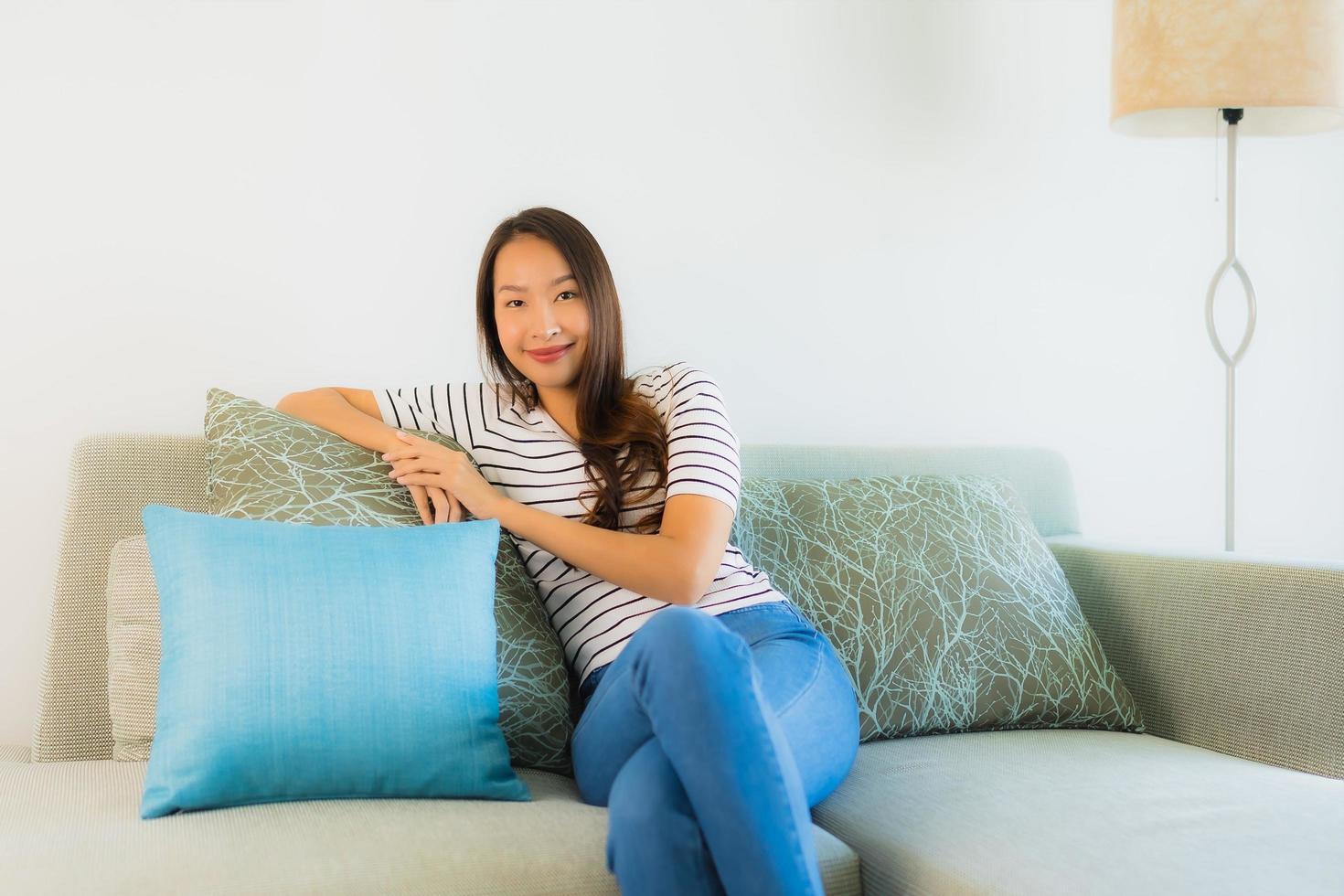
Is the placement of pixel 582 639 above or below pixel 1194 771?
above

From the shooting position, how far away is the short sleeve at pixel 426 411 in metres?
1.71

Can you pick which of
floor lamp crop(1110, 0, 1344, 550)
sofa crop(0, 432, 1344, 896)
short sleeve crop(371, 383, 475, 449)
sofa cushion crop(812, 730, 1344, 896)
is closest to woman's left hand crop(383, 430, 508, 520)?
short sleeve crop(371, 383, 475, 449)

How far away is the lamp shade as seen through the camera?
7.29 feet

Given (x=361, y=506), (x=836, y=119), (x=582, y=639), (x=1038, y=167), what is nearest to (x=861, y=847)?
(x=582, y=639)

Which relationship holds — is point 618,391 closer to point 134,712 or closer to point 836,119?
point 134,712

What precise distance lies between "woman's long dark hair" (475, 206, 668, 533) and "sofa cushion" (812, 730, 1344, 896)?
1.67ft

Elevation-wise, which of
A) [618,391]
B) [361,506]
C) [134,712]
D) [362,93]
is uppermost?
[362,93]

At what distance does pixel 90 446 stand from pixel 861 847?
119 centimetres

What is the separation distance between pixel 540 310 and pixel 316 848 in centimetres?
86

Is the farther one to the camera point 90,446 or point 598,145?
point 598,145

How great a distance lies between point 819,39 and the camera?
94.3 inches

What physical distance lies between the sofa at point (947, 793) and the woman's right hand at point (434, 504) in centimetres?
36

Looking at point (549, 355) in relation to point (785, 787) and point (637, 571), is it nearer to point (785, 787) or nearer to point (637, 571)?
point (637, 571)

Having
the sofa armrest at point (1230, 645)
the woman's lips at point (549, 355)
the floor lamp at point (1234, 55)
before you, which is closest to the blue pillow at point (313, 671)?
the woman's lips at point (549, 355)
